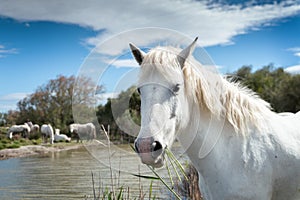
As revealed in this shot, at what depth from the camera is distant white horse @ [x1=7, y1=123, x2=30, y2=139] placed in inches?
1031

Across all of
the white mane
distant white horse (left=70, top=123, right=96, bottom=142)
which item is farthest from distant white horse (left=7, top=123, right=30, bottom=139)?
the white mane

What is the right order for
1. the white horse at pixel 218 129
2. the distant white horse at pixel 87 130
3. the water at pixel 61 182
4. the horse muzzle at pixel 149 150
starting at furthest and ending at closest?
the water at pixel 61 182 < the distant white horse at pixel 87 130 < the white horse at pixel 218 129 < the horse muzzle at pixel 149 150

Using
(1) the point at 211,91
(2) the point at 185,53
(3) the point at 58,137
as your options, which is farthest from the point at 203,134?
(3) the point at 58,137

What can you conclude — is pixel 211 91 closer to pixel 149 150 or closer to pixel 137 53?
pixel 137 53

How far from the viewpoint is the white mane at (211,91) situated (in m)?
2.41

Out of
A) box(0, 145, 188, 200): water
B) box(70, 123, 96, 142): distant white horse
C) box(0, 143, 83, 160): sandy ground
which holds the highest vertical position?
box(70, 123, 96, 142): distant white horse

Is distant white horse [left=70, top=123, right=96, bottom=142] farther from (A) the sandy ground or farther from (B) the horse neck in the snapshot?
(A) the sandy ground

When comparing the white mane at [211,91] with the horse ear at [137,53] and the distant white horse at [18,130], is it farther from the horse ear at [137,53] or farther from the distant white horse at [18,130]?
the distant white horse at [18,130]

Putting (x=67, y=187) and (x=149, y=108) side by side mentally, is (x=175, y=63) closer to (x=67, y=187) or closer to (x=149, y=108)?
(x=149, y=108)

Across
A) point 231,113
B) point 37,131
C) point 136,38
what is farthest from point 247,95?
point 37,131

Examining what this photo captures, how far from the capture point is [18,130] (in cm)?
2642

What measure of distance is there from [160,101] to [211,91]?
21.7 inches

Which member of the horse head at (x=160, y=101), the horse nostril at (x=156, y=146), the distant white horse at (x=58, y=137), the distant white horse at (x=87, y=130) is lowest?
the distant white horse at (x=58, y=137)

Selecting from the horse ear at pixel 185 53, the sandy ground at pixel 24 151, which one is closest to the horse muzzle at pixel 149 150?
the horse ear at pixel 185 53
